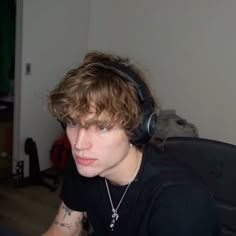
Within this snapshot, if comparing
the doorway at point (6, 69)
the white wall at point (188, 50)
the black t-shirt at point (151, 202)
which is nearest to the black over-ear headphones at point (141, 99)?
the black t-shirt at point (151, 202)

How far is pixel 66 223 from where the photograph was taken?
1.06m

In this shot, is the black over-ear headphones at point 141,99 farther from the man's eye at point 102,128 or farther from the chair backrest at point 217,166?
the chair backrest at point 217,166

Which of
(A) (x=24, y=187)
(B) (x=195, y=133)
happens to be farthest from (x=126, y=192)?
(A) (x=24, y=187)

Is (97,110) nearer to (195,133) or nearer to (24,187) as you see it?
(195,133)

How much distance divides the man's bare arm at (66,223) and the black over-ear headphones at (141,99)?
36cm

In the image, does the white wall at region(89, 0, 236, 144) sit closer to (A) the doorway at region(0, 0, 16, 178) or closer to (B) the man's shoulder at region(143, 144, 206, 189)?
(A) the doorway at region(0, 0, 16, 178)

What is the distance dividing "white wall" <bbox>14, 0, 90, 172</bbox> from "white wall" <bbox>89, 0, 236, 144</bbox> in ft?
1.19

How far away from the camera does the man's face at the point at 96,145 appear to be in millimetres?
811

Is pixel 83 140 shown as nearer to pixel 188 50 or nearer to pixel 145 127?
pixel 145 127

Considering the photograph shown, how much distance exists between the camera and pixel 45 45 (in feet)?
9.20

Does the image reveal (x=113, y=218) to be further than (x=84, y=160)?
Yes

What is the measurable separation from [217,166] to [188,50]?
1.95 meters

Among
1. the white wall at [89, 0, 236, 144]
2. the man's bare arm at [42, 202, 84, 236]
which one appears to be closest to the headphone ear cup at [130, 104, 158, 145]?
the man's bare arm at [42, 202, 84, 236]

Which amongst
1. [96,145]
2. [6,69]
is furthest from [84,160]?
[6,69]
